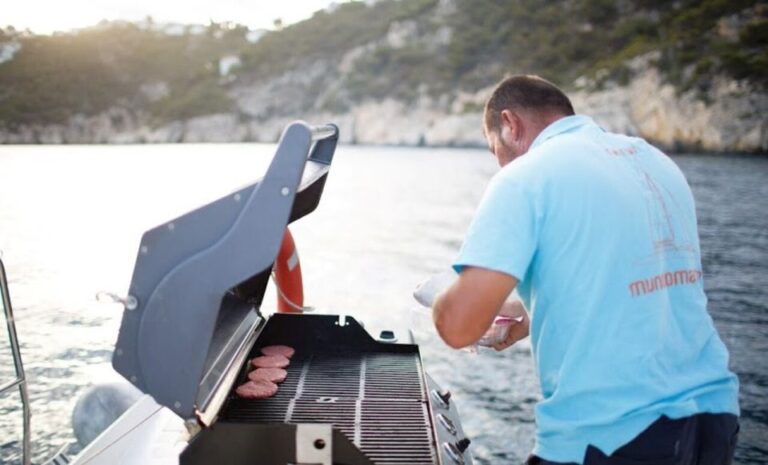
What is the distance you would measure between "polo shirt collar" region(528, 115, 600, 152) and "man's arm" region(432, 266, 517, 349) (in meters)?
0.51

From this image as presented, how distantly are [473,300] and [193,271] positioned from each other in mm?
813

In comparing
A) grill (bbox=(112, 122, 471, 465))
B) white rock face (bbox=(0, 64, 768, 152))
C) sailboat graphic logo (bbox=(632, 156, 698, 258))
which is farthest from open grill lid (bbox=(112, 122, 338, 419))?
white rock face (bbox=(0, 64, 768, 152))

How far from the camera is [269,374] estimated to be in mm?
2947

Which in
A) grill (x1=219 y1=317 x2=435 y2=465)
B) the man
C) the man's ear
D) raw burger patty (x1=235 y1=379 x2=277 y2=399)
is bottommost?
grill (x1=219 y1=317 x2=435 y2=465)

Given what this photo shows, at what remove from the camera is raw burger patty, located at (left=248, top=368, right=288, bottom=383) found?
2.90 meters

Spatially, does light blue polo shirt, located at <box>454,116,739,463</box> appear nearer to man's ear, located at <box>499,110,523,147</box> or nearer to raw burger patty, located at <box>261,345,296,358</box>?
man's ear, located at <box>499,110,523,147</box>

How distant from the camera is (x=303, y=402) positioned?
2779 mm

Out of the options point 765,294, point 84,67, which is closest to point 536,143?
point 765,294

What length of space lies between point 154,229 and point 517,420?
6.50 meters

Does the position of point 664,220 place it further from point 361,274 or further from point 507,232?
point 361,274

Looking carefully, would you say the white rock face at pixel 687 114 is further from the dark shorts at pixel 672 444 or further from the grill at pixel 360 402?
the dark shorts at pixel 672 444

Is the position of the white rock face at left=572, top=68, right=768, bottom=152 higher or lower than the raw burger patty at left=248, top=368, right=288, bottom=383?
lower

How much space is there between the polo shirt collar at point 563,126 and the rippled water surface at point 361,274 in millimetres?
995

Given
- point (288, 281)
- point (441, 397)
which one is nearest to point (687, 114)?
point (288, 281)
